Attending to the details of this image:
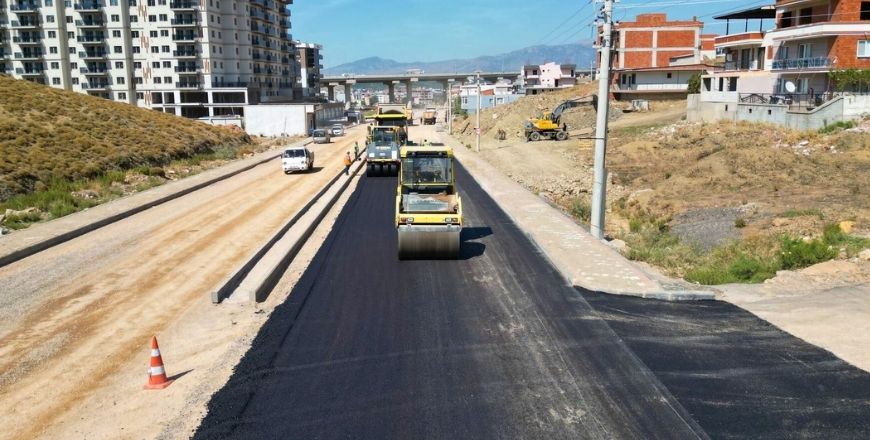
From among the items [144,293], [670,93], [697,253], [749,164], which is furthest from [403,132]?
[670,93]

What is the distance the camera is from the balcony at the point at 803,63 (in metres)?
40.7

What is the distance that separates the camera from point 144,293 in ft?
47.2

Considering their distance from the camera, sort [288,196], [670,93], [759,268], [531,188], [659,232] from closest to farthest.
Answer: [759,268], [659,232], [288,196], [531,188], [670,93]

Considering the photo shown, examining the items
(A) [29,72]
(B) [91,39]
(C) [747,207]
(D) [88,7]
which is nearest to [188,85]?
(B) [91,39]

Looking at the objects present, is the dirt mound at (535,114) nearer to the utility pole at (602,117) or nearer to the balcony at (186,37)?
the balcony at (186,37)

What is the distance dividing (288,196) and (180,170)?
524 inches

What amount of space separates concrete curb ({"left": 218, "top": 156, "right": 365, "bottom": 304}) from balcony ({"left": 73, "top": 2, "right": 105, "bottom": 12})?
307 ft

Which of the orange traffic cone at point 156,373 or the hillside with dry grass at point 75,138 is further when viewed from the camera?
the hillside with dry grass at point 75,138

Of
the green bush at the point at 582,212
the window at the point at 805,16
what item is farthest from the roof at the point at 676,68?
the green bush at the point at 582,212

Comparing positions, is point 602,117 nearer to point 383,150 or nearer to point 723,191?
point 723,191

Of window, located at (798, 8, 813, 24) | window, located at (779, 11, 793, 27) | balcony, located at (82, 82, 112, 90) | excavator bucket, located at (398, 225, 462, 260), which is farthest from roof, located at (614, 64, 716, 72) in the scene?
balcony, located at (82, 82, 112, 90)

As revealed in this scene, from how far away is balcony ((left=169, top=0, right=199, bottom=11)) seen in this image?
3824 inches

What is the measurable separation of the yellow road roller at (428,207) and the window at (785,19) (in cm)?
4099

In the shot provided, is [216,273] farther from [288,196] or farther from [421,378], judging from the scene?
[288,196]
